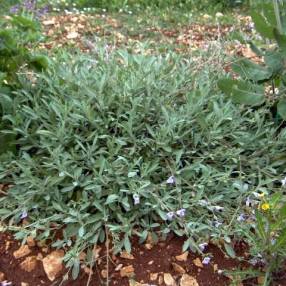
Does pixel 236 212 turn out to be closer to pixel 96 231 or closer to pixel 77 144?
pixel 96 231

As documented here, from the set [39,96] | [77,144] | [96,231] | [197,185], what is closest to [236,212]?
[197,185]

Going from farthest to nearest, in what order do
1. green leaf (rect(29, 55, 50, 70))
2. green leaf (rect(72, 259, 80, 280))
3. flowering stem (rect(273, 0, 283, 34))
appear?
1. green leaf (rect(29, 55, 50, 70))
2. flowering stem (rect(273, 0, 283, 34))
3. green leaf (rect(72, 259, 80, 280))

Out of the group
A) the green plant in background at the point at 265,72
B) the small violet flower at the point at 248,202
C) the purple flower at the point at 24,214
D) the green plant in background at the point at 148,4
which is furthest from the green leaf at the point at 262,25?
the green plant in background at the point at 148,4

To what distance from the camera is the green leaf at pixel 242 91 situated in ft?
8.65

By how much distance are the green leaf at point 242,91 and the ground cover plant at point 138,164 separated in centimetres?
6

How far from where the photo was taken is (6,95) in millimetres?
2674

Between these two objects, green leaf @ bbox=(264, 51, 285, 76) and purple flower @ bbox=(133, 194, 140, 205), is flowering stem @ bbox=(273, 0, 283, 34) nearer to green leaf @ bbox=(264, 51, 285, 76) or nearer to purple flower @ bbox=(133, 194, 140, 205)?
green leaf @ bbox=(264, 51, 285, 76)

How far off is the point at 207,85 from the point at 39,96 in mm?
846

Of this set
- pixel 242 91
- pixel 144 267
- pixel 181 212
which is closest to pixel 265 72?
pixel 242 91

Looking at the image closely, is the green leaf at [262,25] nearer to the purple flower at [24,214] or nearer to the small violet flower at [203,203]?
the small violet flower at [203,203]

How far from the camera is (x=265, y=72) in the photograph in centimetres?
276

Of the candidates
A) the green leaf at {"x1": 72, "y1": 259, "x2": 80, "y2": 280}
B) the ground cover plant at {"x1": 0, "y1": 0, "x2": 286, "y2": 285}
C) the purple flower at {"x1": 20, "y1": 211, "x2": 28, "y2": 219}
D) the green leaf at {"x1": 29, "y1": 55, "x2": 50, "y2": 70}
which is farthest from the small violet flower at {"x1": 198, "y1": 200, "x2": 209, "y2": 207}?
the green leaf at {"x1": 29, "y1": 55, "x2": 50, "y2": 70}

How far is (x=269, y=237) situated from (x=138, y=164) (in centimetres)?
67

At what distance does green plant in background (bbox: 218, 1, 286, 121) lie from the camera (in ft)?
8.64
